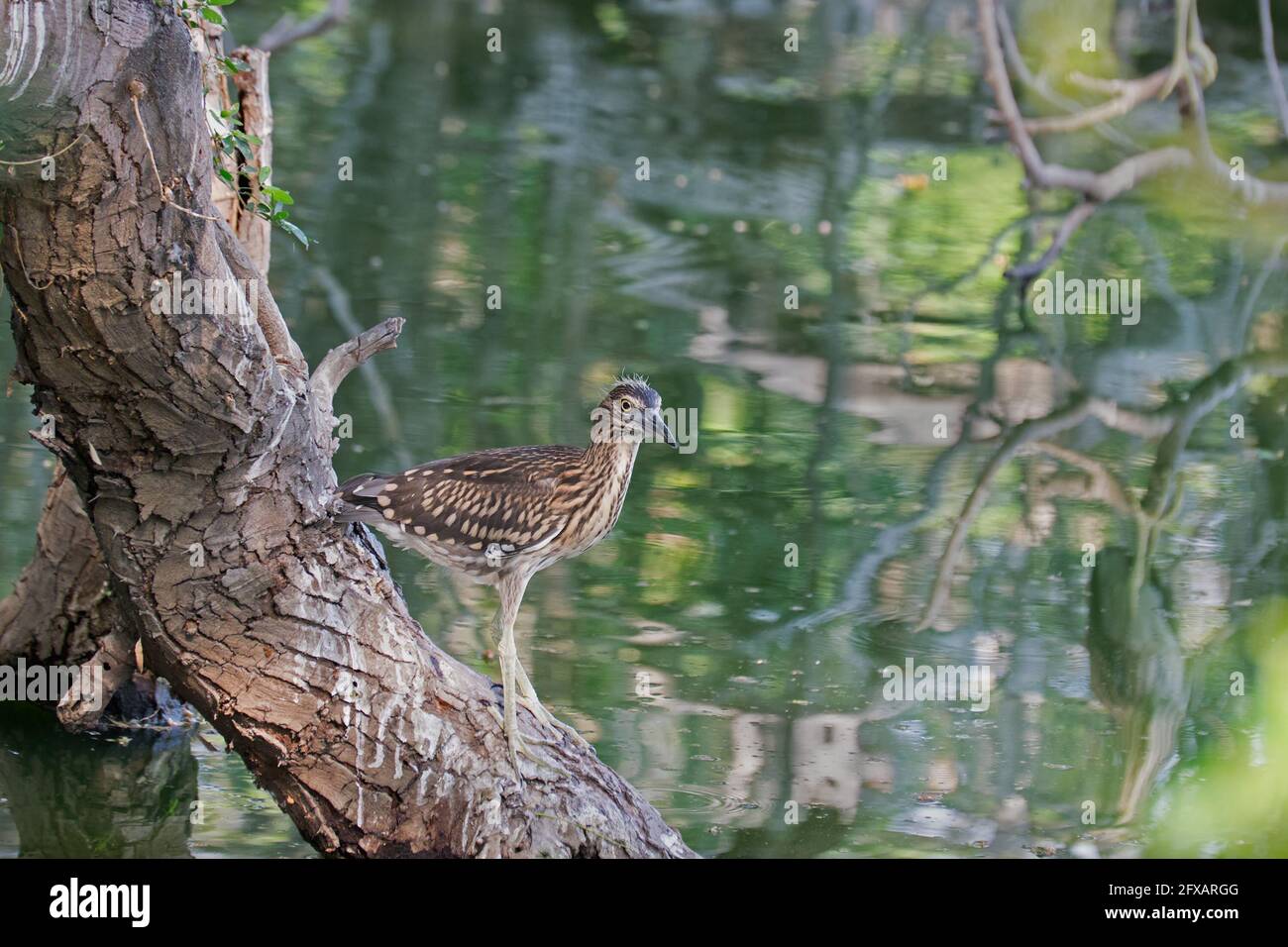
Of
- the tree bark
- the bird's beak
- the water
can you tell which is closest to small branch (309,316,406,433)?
the tree bark

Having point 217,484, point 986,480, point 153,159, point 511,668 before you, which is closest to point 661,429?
point 511,668

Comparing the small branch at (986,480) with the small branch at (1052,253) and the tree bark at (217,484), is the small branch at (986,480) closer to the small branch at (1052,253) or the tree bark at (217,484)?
the small branch at (1052,253)

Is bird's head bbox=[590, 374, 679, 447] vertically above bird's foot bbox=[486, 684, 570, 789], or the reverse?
bird's head bbox=[590, 374, 679, 447]

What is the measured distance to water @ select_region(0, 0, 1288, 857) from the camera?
17.1 ft

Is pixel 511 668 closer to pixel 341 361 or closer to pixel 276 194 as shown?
pixel 341 361

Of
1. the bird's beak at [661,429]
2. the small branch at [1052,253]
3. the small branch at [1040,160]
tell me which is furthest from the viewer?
the small branch at [1052,253]

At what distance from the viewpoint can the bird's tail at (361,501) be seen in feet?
13.8

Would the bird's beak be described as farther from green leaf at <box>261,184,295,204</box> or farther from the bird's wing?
green leaf at <box>261,184,295,204</box>

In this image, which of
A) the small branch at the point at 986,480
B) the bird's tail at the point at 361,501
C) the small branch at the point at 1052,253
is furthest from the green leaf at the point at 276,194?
the small branch at the point at 1052,253

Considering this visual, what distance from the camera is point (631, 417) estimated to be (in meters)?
4.23

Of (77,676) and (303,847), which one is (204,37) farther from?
(303,847)

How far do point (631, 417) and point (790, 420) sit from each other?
412 cm

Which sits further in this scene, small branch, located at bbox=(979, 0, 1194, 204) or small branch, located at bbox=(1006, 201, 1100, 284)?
small branch, located at bbox=(1006, 201, 1100, 284)

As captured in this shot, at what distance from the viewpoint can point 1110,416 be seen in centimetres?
870
